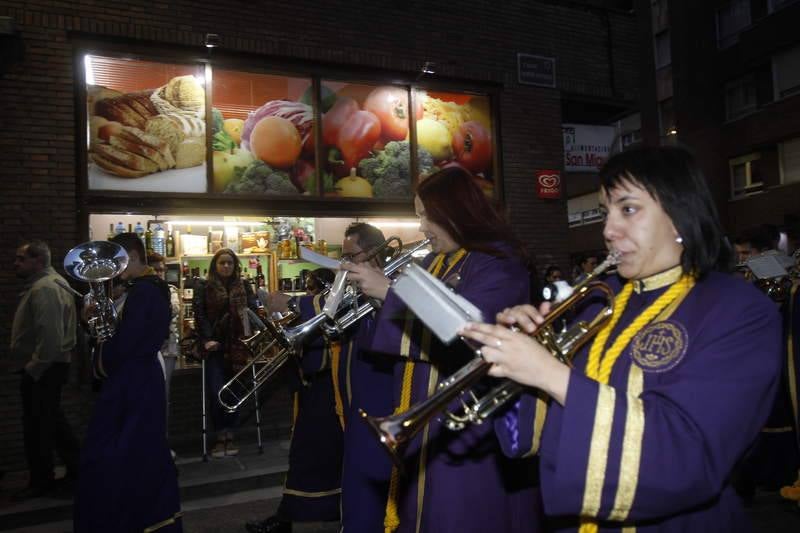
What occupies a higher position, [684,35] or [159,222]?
[684,35]

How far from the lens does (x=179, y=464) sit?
24.0 ft

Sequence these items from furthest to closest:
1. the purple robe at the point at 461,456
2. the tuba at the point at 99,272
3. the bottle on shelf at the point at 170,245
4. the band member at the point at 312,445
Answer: the bottle on shelf at the point at 170,245, the band member at the point at 312,445, the tuba at the point at 99,272, the purple robe at the point at 461,456

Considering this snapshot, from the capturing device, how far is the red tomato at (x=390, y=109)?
9406 millimetres

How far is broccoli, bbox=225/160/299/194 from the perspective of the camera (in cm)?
846

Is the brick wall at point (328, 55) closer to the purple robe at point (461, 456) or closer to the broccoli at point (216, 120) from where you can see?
the broccoli at point (216, 120)

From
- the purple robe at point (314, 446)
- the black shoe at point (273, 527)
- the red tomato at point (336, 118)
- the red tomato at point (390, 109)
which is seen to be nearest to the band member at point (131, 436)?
the black shoe at point (273, 527)

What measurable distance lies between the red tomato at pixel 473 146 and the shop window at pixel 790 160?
49.1ft

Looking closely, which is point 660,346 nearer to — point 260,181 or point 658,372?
point 658,372

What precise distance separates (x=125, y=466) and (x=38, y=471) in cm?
287

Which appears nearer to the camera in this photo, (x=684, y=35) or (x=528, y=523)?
(x=528, y=523)

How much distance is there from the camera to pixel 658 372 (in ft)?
5.98

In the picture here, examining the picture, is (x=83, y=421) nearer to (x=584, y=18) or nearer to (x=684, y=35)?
(x=584, y=18)

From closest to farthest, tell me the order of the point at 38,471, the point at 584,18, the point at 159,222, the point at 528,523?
the point at 528,523
the point at 38,471
the point at 159,222
the point at 584,18

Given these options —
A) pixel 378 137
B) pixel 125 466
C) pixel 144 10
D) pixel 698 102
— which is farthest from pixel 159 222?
pixel 698 102
